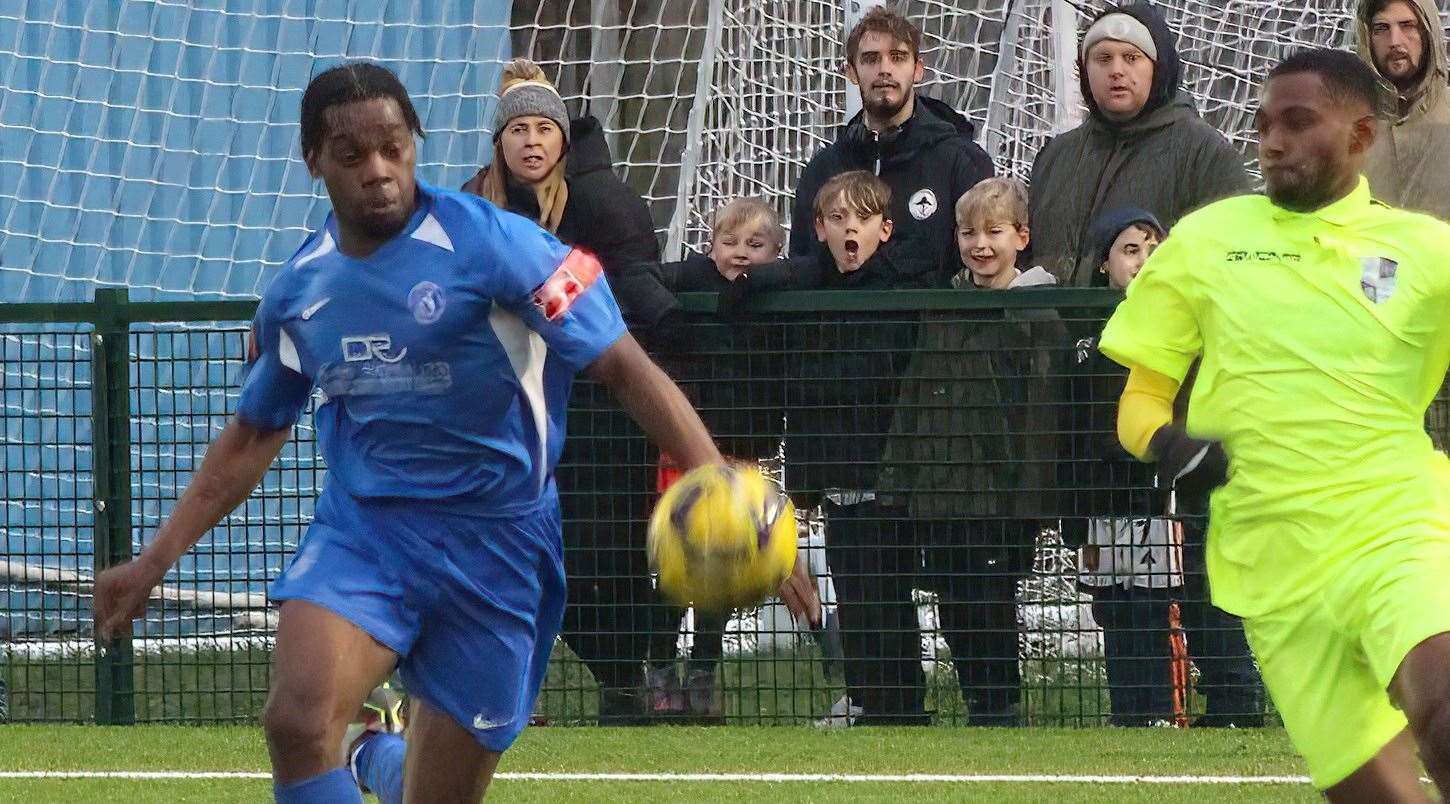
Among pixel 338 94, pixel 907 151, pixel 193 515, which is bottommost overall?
pixel 193 515

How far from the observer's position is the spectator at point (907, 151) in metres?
8.79

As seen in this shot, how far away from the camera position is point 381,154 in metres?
4.95

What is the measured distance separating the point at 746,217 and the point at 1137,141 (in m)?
1.61

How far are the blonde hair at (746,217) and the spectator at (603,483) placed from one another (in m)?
0.31

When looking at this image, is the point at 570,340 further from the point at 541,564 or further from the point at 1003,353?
the point at 1003,353

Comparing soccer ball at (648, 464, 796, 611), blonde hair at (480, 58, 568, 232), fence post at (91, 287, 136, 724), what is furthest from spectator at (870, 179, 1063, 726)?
soccer ball at (648, 464, 796, 611)

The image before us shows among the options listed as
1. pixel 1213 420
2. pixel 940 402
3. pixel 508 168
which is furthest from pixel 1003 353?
pixel 1213 420

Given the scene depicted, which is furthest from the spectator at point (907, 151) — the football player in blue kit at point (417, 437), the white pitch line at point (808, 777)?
the football player in blue kit at point (417, 437)

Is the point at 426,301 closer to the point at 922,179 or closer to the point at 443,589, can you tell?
the point at 443,589

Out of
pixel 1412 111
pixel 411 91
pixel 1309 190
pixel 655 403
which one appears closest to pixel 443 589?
pixel 655 403

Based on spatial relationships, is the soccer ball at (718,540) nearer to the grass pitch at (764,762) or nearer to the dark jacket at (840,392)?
the grass pitch at (764,762)

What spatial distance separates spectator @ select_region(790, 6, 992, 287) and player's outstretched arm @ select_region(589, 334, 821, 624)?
4.10 meters

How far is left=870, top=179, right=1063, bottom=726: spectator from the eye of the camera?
334 inches

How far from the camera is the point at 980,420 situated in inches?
336
